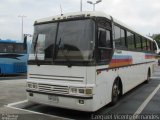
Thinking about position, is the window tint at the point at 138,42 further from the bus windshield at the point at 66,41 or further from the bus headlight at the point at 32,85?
the bus headlight at the point at 32,85

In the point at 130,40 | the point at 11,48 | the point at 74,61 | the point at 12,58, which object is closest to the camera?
the point at 74,61

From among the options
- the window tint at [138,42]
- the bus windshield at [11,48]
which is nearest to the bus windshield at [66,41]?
the window tint at [138,42]

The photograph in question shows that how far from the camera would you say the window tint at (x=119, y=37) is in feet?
31.9

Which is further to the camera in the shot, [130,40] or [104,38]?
[130,40]

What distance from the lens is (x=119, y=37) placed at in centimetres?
1018

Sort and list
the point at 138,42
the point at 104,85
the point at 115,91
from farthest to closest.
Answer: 1. the point at 138,42
2. the point at 115,91
3. the point at 104,85

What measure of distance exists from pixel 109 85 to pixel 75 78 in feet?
5.01

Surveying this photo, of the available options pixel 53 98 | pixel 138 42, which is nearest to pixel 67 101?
pixel 53 98

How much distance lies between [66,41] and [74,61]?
28.0 inches

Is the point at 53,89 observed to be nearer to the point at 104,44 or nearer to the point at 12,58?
the point at 104,44

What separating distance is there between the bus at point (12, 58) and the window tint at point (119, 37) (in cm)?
1204

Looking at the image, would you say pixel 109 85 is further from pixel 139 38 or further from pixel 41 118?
pixel 139 38

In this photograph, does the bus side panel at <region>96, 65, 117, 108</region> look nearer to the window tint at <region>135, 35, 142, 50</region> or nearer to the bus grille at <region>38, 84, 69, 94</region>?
the bus grille at <region>38, 84, 69, 94</region>

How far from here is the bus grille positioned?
25.5 ft
